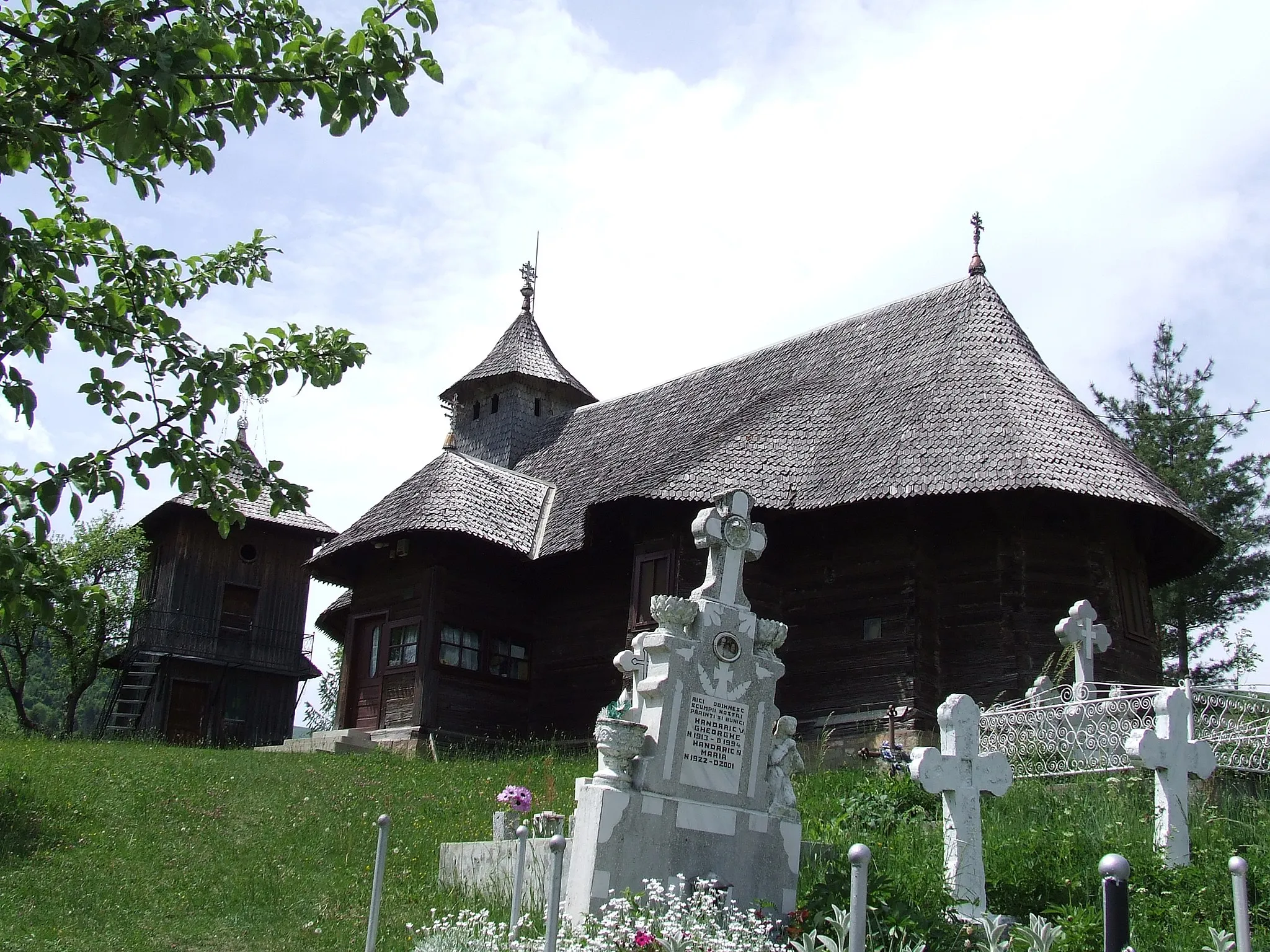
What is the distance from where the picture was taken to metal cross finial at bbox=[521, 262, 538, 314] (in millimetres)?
31641

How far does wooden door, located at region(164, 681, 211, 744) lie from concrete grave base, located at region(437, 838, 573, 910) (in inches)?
764

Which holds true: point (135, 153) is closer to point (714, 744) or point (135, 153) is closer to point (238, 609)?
point (714, 744)

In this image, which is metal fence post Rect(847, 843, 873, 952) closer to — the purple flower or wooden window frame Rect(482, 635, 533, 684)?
the purple flower

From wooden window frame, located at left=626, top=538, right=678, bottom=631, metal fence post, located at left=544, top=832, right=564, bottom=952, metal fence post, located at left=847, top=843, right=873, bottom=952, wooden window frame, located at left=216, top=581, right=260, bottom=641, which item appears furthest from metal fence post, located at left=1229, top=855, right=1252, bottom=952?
wooden window frame, located at left=216, top=581, right=260, bottom=641

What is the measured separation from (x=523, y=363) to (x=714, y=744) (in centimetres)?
2057

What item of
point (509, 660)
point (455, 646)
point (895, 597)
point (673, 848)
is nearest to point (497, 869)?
point (673, 848)

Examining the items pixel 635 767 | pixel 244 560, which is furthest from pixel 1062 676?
pixel 244 560

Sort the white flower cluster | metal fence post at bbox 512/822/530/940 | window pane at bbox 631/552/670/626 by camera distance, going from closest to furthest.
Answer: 1. the white flower cluster
2. metal fence post at bbox 512/822/530/940
3. window pane at bbox 631/552/670/626

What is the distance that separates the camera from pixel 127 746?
19.0m

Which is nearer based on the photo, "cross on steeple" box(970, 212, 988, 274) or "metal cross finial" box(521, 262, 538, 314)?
"cross on steeple" box(970, 212, 988, 274)

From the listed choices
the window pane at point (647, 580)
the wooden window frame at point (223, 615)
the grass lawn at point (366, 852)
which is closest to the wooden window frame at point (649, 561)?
the window pane at point (647, 580)

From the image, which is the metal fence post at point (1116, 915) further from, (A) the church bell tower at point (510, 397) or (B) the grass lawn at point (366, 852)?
(A) the church bell tower at point (510, 397)

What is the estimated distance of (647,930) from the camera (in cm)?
772

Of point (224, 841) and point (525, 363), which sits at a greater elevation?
point (525, 363)
